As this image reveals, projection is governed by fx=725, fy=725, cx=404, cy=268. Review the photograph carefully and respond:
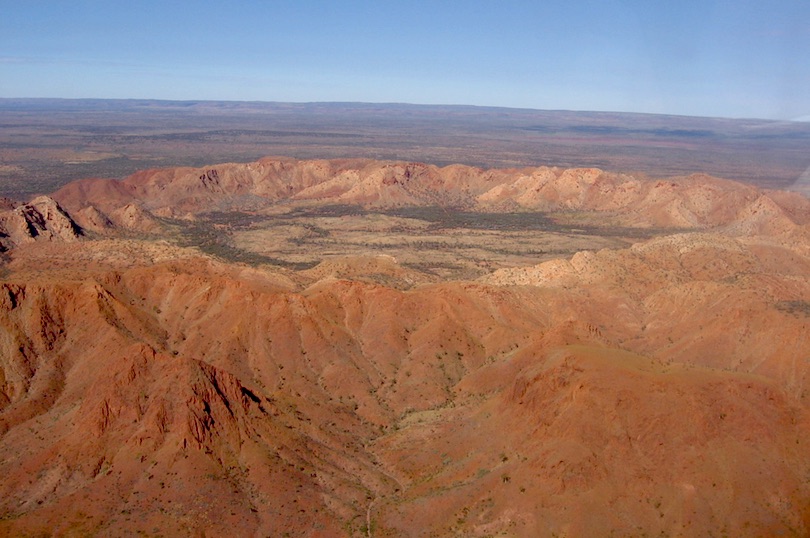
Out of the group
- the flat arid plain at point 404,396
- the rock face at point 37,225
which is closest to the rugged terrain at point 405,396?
the flat arid plain at point 404,396

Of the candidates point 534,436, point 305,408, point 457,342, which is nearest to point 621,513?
point 534,436

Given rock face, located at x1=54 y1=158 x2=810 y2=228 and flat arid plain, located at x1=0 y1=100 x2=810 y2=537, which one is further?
rock face, located at x1=54 y1=158 x2=810 y2=228

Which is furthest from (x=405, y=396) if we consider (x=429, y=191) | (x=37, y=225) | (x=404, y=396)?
(x=429, y=191)

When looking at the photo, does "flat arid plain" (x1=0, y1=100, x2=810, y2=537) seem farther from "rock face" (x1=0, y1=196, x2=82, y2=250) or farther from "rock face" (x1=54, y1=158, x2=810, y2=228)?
"rock face" (x1=54, y1=158, x2=810, y2=228)

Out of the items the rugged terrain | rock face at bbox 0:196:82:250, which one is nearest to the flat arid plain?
the rugged terrain

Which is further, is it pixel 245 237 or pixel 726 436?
pixel 245 237

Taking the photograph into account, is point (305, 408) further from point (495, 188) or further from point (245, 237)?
point (495, 188)

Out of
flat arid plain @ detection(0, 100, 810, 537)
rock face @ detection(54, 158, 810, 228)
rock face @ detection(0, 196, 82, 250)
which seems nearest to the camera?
flat arid plain @ detection(0, 100, 810, 537)

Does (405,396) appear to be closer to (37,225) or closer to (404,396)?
(404,396)

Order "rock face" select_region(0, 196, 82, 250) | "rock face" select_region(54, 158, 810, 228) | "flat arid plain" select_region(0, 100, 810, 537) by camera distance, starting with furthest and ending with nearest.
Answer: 1. "rock face" select_region(54, 158, 810, 228)
2. "rock face" select_region(0, 196, 82, 250)
3. "flat arid plain" select_region(0, 100, 810, 537)
